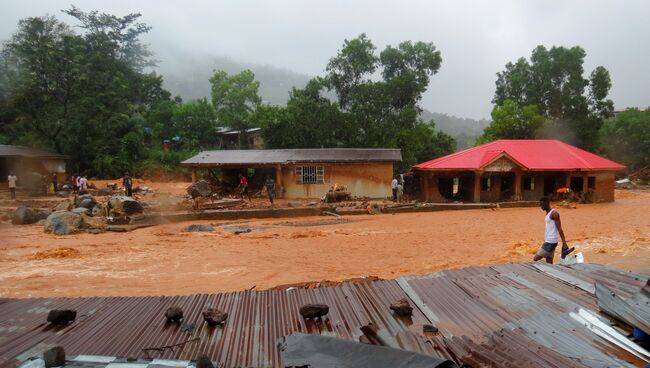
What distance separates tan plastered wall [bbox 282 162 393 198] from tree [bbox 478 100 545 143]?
16025 millimetres

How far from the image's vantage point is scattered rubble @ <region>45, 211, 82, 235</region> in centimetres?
1538

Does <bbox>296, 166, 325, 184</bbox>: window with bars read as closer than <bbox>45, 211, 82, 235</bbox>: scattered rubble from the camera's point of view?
No

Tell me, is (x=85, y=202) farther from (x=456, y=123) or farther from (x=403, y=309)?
(x=456, y=123)

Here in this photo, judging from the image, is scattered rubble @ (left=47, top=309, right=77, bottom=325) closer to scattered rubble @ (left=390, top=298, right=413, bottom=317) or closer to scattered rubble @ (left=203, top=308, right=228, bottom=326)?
scattered rubble @ (left=203, top=308, right=228, bottom=326)

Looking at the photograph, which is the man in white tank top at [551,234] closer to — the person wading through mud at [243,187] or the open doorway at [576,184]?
the person wading through mud at [243,187]

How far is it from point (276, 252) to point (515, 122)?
31955 mm

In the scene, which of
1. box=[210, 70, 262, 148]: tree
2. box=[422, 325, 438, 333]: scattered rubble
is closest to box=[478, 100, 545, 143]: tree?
box=[210, 70, 262, 148]: tree

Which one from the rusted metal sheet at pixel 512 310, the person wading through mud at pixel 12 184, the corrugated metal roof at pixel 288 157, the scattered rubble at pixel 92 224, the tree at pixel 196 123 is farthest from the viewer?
the tree at pixel 196 123

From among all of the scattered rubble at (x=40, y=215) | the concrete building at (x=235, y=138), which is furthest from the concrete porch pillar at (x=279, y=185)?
the concrete building at (x=235, y=138)

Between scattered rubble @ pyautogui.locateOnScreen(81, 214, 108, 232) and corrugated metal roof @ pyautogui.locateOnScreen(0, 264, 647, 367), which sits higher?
corrugated metal roof @ pyautogui.locateOnScreen(0, 264, 647, 367)

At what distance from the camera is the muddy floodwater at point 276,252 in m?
9.22

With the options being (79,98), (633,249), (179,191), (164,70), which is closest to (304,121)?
(179,191)

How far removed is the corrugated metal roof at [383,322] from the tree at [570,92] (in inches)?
1554

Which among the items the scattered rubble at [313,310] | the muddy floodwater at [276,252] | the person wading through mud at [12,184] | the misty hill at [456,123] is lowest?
the muddy floodwater at [276,252]
